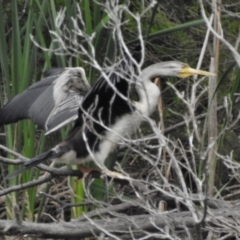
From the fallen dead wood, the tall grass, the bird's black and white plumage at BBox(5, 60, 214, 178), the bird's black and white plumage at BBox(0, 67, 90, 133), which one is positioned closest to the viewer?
the fallen dead wood

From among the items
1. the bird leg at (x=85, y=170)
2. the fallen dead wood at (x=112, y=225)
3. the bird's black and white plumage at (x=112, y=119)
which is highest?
the bird's black and white plumage at (x=112, y=119)

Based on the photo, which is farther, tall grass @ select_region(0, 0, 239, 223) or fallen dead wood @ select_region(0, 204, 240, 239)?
tall grass @ select_region(0, 0, 239, 223)

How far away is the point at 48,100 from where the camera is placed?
367 cm

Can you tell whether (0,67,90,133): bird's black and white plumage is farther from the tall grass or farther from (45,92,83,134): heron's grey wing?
the tall grass

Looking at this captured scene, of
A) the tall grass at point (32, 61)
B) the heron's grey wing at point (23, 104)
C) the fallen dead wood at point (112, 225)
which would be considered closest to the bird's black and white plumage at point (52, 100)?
the heron's grey wing at point (23, 104)

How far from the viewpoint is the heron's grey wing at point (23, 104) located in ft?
11.9

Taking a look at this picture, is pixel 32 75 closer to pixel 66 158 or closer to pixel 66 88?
pixel 66 88

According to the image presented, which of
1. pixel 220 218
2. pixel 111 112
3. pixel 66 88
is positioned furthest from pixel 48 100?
pixel 220 218

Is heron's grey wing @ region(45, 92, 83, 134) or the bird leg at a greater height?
heron's grey wing @ region(45, 92, 83, 134)

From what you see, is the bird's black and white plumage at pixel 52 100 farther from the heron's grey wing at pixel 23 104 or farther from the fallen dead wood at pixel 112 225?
the fallen dead wood at pixel 112 225

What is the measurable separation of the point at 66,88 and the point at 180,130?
2.92ft

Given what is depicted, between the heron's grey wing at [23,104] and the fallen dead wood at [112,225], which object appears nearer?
the fallen dead wood at [112,225]

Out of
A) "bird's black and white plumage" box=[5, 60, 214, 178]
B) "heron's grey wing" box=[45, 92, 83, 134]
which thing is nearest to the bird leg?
"bird's black and white plumage" box=[5, 60, 214, 178]

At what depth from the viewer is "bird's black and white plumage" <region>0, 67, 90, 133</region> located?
359cm
